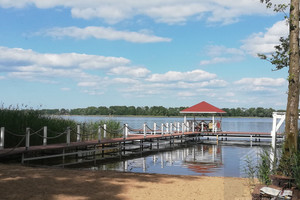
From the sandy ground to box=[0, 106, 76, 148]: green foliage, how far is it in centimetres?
541

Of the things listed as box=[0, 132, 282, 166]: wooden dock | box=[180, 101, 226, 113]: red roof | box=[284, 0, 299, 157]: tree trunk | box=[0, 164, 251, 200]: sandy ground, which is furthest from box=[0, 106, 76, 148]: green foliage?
box=[180, 101, 226, 113]: red roof

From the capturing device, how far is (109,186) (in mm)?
8375

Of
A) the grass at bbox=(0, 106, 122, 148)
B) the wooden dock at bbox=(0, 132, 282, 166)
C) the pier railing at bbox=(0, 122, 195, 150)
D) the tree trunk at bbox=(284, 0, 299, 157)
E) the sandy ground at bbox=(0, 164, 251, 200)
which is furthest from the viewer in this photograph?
the grass at bbox=(0, 106, 122, 148)

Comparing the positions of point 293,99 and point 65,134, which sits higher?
point 293,99

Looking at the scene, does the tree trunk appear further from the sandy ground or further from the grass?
the grass

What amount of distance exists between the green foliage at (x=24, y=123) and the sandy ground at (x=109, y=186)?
5.41 metres

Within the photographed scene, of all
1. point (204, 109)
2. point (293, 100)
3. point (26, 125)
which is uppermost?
point (204, 109)

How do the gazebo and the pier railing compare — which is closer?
the pier railing

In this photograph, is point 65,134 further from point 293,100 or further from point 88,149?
point 293,100

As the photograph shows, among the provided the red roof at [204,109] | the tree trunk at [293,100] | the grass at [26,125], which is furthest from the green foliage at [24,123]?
the red roof at [204,109]

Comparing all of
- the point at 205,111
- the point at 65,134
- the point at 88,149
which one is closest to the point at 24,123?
the point at 65,134

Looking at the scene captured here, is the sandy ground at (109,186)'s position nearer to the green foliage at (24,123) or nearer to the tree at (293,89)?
the tree at (293,89)

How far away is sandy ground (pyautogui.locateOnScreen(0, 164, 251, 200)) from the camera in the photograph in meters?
7.53

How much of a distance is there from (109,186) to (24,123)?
957 cm
